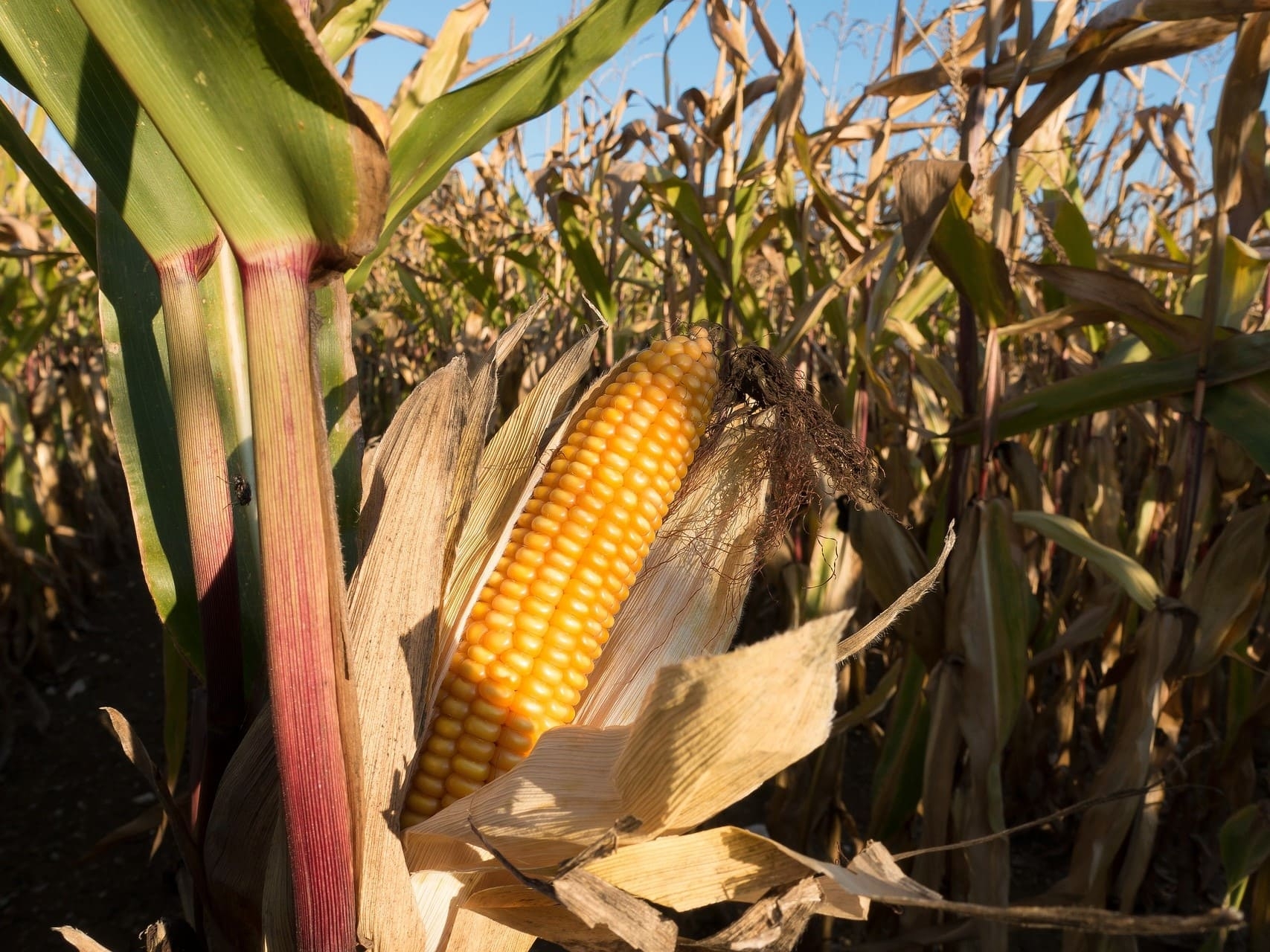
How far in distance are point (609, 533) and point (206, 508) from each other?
45 cm

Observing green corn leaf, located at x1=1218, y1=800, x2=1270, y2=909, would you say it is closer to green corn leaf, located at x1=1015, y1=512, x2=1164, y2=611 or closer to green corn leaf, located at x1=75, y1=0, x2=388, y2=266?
green corn leaf, located at x1=1015, y1=512, x2=1164, y2=611

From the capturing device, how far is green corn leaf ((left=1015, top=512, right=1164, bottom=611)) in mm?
1788

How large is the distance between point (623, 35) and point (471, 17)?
1039 millimetres

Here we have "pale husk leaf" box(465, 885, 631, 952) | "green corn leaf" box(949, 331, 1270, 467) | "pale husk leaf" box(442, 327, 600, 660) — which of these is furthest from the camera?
"green corn leaf" box(949, 331, 1270, 467)

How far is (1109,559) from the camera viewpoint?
5.97ft

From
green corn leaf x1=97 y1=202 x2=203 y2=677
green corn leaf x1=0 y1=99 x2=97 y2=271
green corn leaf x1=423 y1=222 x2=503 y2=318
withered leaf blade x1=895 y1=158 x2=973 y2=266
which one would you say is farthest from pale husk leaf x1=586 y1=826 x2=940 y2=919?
green corn leaf x1=423 y1=222 x2=503 y2=318

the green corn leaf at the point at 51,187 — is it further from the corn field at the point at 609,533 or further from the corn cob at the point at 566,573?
the corn cob at the point at 566,573

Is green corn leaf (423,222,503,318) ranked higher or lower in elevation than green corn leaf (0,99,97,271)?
higher

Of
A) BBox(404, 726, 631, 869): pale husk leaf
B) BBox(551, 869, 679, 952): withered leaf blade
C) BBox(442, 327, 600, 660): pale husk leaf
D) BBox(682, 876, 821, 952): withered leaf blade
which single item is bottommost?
BBox(682, 876, 821, 952): withered leaf blade

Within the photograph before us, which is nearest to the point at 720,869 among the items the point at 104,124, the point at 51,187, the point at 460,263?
the point at 104,124

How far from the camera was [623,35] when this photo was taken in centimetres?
102

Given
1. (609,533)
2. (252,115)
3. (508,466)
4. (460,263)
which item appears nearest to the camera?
(252,115)

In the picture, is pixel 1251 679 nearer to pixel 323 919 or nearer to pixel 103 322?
pixel 323 919

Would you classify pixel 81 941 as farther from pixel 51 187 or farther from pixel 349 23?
pixel 349 23
